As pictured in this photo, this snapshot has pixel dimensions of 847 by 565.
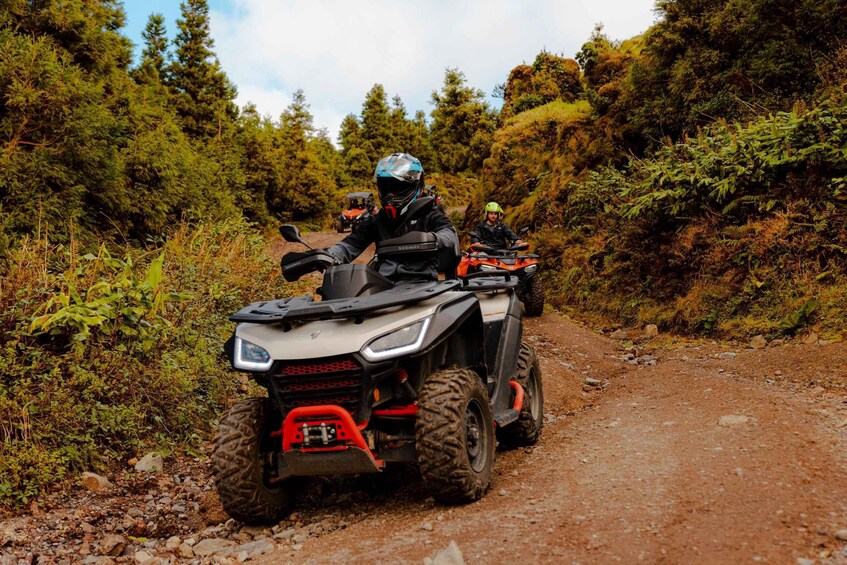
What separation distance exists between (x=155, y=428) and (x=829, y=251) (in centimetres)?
848

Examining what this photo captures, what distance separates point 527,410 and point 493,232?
9.02 m

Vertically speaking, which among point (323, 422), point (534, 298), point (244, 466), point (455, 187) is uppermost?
point (455, 187)

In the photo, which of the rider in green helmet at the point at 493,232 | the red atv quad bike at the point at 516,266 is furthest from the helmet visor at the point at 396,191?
the rider in green helmet at the point at 493,232

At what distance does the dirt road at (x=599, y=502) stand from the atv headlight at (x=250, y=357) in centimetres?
100

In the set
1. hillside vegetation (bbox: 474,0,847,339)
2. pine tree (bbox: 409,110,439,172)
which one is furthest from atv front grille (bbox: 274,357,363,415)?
pine tree (bbox: 409,110,439,172)

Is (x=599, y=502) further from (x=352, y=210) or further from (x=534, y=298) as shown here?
(x=352, y=210)

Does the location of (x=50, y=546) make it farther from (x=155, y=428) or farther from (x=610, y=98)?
(x=610, y=98)

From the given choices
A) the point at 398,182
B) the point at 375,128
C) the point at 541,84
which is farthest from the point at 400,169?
the point at 375,128

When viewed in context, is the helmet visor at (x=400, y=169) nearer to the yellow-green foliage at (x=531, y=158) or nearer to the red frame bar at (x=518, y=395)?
the red frame bar at (x=518, y=395)

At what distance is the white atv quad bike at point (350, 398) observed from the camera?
150 inches

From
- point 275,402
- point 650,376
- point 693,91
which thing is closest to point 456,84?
point 693,91

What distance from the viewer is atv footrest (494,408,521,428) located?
477 centimetres

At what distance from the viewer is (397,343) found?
3859 millimetres

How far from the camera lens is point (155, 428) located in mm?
6320
